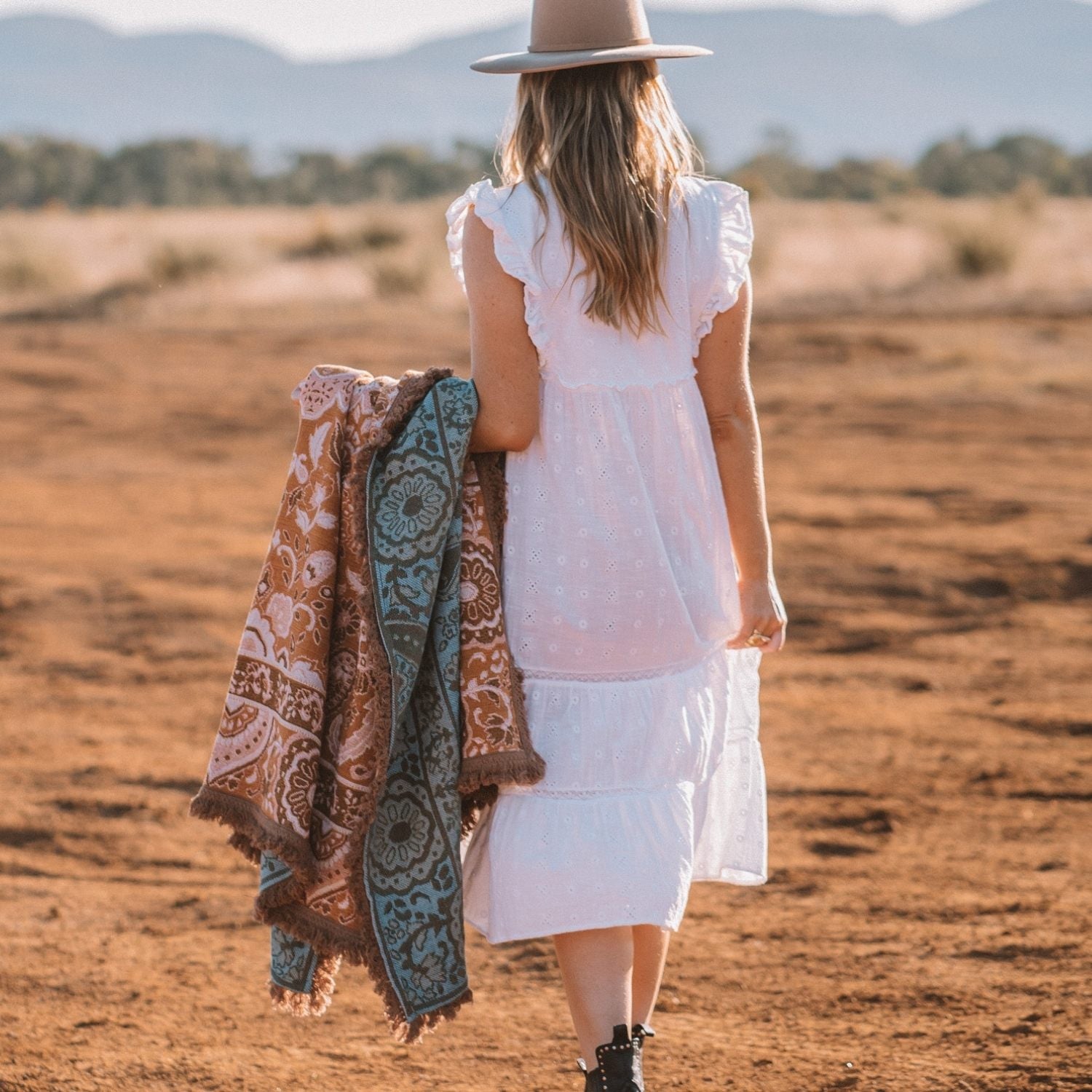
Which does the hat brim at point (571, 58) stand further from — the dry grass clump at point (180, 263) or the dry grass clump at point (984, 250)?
the dry grass clump at point (180, 263)

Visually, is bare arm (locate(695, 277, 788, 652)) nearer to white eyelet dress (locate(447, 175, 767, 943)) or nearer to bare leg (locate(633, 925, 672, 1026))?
white eyelet dress (locate(447, 175, 767, 943))

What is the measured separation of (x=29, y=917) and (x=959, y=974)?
237 centimetres

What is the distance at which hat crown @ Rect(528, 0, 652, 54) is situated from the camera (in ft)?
7.59

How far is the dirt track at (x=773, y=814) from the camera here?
10.5 ft

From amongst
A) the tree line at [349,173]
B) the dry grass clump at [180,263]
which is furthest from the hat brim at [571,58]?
the tree line at [349,173]

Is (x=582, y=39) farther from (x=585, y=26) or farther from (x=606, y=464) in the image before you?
(x=606, y=464)

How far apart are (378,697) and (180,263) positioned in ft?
69.4

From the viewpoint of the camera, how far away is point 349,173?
196ft

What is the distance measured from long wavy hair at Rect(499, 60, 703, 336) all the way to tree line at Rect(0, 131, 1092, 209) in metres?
47.0

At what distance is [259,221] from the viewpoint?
35312mm

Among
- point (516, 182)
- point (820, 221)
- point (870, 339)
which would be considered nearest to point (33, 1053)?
point (516, 182)

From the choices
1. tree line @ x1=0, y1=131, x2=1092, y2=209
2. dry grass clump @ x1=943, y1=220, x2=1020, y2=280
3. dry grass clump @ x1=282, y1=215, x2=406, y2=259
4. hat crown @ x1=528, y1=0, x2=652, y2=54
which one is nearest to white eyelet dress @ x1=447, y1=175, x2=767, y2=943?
hat crown @ x1=528, y1=0, x2=652, y2=54

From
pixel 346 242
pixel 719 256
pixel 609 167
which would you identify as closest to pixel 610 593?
pixel 719 256

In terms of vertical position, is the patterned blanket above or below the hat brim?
below
